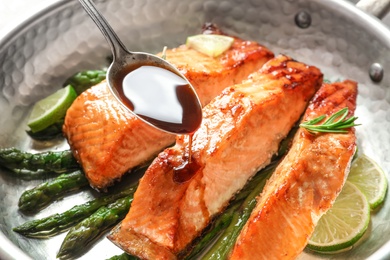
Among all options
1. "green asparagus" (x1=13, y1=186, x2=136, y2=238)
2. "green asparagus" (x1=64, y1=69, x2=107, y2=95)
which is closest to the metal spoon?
"green asparagus" (x1=64, y1=69, x2=107, y2=95)

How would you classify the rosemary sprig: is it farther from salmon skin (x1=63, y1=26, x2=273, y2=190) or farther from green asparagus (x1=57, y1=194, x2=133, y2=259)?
green asparagus (x1=57, y1=194, x2=133, y2=259)

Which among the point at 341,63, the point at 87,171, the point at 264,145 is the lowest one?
the point at 87,171

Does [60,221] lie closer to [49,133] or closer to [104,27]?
[49,133]

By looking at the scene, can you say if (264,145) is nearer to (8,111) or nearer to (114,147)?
(114,147)

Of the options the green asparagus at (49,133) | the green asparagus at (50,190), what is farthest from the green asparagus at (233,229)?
the green asparagus at (49,133)

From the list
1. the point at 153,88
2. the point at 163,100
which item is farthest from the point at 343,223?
the point at 153,88

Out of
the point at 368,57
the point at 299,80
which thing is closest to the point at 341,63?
the point at 368,57

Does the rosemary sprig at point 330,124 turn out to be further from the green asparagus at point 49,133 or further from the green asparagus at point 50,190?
the green asparagus at point 49,133
